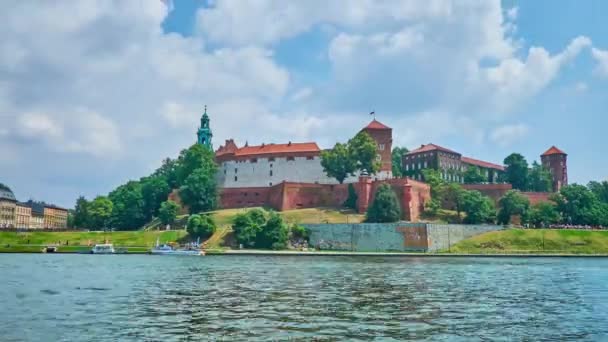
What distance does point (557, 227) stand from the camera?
60969 millimetres

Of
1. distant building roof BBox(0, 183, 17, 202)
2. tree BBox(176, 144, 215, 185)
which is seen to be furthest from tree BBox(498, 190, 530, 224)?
distant building roof BBox(0, 183, 17, 202)

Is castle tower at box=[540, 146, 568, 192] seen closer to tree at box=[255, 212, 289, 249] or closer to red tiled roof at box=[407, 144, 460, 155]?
red tiled roof at box=[407, 144, 460, 155]

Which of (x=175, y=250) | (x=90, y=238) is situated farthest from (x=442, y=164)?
(x=90, y=238)

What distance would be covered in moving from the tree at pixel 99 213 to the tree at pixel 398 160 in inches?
1635

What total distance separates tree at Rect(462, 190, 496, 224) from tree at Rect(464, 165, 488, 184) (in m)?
25.3

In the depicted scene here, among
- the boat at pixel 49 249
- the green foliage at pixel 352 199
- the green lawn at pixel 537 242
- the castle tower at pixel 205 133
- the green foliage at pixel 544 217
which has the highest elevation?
the castle tower at pixel 205 133

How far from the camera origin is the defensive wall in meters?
56.5

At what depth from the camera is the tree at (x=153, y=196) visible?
7662 cm

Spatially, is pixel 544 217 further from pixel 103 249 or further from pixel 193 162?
pixel 103 249

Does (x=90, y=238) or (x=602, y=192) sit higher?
(x=602, y=192)

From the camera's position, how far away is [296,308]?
16.2 metres

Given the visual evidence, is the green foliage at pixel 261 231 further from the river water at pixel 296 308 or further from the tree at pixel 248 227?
the river water at pixel 296 308

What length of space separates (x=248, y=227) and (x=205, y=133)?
1689 inches

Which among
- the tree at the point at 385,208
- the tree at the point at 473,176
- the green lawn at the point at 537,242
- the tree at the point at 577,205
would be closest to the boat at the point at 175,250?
the tree at the point at 385,208
